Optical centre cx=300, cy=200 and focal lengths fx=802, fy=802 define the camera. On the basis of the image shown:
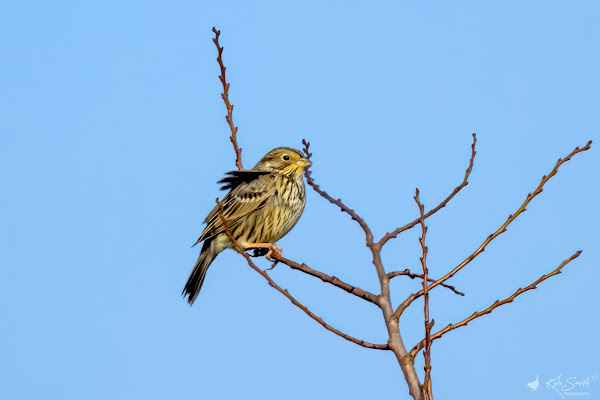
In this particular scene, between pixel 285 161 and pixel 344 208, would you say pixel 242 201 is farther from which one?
pixel 344 208

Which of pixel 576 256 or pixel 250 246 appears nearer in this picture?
pixel 576 256

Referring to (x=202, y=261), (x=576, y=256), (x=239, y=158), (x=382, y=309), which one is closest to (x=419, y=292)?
(x=382, y=309)

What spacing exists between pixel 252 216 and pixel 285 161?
0.90 meters

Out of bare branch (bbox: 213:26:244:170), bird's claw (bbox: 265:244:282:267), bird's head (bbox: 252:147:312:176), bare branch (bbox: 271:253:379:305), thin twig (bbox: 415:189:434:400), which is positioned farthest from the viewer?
bird's head (bbox: 252:147:312:176)

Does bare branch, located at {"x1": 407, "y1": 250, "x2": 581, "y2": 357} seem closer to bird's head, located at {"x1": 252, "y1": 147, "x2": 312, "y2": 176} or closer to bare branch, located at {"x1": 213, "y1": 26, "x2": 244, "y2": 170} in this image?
bare branch, located at {"x1": 213, "y1": 26, "x2": 244, "y2": 170}

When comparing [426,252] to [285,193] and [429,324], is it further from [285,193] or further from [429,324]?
[285,193]

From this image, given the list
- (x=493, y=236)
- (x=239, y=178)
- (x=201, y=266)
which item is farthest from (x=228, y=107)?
(x=493, y=236)

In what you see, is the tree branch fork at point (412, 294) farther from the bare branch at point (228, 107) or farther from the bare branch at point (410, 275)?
the bare branch at point (228, 107)

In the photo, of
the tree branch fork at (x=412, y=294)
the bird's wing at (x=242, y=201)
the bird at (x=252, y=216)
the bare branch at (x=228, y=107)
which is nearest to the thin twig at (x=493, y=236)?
the tree branch fork at (x=412, y=294)

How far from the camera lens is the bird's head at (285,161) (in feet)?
→ 29.7

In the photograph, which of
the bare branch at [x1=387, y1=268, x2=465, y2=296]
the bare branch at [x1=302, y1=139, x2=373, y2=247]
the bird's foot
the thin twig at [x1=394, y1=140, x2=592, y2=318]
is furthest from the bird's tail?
the thin twig at [x1=394, y1=140, x2=592, y2=318]

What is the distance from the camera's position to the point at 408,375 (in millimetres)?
3988

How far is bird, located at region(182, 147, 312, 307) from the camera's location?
8570mm

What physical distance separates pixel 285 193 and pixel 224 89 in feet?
7.14
